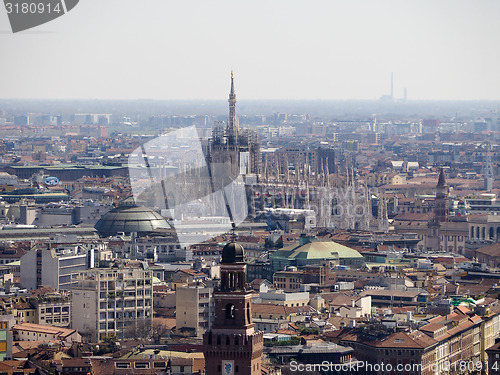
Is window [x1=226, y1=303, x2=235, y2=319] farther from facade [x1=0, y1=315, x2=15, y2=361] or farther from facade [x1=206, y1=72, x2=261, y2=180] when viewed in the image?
facade [x1=206, y1=72, x2=261, y2=180]

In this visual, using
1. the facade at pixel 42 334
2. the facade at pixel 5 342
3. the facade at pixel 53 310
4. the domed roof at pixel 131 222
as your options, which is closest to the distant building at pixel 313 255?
the domed roof at pixel 131 222

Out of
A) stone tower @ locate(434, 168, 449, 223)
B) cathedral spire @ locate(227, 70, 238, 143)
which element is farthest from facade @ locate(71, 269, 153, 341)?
cathedral spire @ locate(227, 70, 238, 143)

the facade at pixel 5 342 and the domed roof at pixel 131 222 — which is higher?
the facade at pixel 5 342

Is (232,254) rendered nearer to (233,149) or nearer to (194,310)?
(194,310)

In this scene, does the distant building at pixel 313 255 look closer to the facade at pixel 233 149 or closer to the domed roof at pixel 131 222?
the domed roof at pixel 131 222

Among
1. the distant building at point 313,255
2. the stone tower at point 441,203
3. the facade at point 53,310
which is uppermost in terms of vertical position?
the facade at point 53,310
